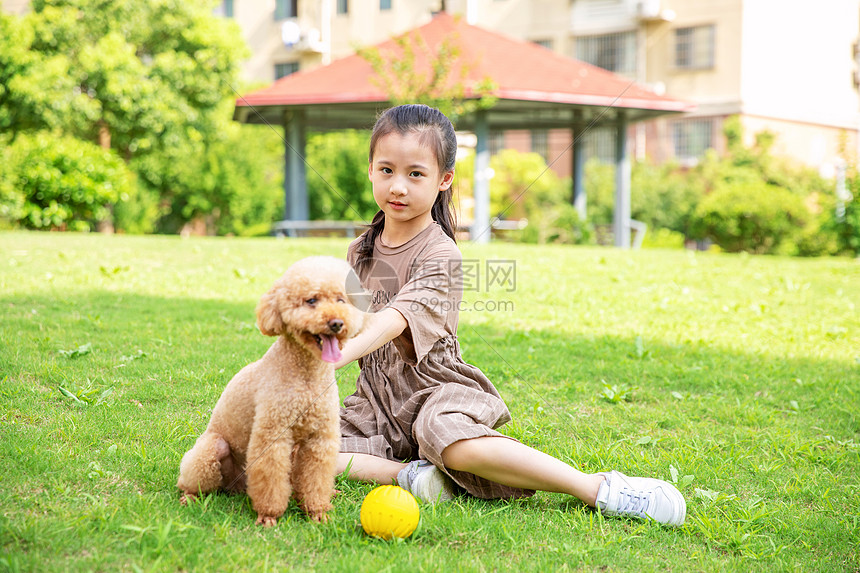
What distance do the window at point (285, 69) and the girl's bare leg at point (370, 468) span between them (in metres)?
28.5

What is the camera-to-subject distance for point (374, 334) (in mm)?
2561

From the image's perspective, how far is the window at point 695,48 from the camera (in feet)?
77.7

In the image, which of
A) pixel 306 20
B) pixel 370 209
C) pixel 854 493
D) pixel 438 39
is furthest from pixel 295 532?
pixel 306 20

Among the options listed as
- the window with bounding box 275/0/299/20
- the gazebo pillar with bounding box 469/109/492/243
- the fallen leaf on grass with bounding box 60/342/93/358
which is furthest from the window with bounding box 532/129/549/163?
the fallen leaf on grass with bounding box 60/342/93/358

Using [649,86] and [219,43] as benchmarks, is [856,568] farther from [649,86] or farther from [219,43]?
[649,86]

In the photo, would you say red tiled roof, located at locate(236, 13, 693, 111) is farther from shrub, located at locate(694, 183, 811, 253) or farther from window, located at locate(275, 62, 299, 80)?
window, located at locate(275, 62, 299, 80)

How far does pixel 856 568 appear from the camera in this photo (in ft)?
7.94

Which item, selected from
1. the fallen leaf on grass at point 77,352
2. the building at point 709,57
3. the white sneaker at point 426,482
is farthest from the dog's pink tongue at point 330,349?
the building at point 709,57

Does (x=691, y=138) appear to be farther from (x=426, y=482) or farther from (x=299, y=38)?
(x=426, y=482)

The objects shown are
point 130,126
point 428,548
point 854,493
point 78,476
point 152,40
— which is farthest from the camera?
point 152,40

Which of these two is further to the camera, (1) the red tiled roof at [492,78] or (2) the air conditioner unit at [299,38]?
(2) the air conditioner unit at [299,38]

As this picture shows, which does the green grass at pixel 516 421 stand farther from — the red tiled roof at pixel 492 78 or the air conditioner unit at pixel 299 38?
the air conditioner unit at pixel 299 38

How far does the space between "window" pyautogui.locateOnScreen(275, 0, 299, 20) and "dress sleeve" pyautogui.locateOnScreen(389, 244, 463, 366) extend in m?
28.7

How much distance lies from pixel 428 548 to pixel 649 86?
24.4m
